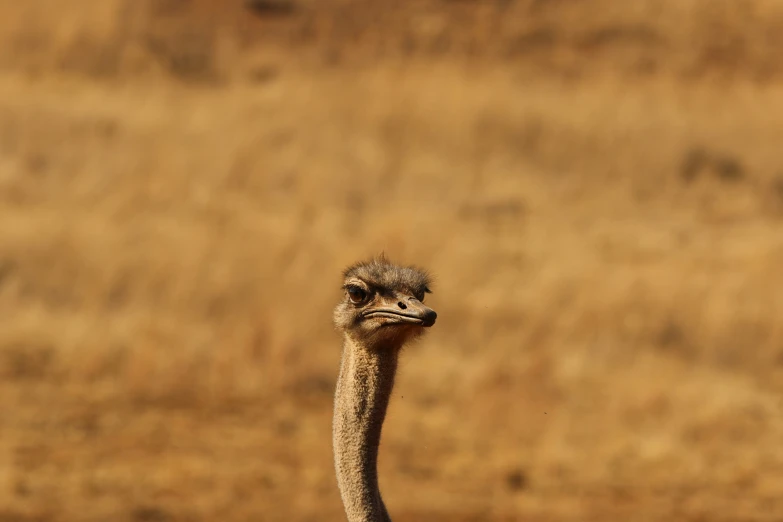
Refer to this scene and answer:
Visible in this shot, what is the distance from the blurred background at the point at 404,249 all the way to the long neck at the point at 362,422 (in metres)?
8.42

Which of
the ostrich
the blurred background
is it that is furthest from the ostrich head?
the blurred background

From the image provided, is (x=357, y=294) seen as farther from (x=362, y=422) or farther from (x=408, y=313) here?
(x=362, y=422)

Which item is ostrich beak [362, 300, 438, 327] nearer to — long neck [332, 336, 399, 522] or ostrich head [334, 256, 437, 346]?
ostrich head [334, 256, 437, 346]

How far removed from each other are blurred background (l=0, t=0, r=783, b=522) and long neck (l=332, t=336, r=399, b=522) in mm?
8424

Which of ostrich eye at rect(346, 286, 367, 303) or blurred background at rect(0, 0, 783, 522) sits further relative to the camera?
blurred background at rect(0, 0, 783, 522)

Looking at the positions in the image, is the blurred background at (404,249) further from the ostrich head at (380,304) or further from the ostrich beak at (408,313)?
the ostrich beak at (408,313)

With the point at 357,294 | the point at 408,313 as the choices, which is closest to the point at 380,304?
the point at 357,294

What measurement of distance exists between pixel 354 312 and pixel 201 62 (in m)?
18.0

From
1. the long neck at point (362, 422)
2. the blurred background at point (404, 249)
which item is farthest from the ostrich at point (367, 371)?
the blurred background at point (404, 249)

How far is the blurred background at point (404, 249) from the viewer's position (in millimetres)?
14875

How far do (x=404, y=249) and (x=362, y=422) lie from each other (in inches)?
Answer: 562

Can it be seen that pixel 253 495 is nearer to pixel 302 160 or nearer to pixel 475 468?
pixel 475 468

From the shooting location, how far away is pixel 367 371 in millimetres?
5098

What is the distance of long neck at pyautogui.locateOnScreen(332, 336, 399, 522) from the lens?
5.00 metres
